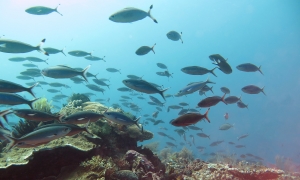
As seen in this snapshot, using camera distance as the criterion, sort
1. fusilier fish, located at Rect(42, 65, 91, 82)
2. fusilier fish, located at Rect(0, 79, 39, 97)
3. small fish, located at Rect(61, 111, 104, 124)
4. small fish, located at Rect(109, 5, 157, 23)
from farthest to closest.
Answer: small fish, located at Rect(109, 5, 157, 23)
fusilier fish, located at Rect(42, 65, 91, 82)
small fish, located at Rect(61, 111, 104, 124)
fusilier fish, located at Rect(0, 79, 39, 97)

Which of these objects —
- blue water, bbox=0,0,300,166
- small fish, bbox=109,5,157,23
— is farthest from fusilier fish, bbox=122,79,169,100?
blue water, bbox=0,0,300,166

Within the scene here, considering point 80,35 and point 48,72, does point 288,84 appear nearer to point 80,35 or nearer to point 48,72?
point 80,35

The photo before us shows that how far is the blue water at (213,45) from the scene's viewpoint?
262 ft

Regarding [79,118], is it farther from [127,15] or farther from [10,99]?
[127,15]

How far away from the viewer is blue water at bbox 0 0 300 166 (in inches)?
3142

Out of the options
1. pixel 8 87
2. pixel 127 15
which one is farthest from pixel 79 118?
pixel 127 15

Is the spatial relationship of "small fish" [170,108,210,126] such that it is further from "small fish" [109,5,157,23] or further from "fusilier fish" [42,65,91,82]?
"small fish" [109,5,157,23]

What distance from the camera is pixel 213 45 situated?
419 ft

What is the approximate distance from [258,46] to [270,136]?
69.8 meters

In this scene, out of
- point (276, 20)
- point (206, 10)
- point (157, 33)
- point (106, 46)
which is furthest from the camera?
point (106, 46)

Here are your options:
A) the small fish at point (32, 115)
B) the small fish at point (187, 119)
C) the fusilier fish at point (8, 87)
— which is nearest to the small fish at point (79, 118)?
the small fish at point (32, 115)

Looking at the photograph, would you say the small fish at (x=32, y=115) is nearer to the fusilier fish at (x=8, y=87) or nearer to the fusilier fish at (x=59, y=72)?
the fusilier fish at (x=8, y=87)

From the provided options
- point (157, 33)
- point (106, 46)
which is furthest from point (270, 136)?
point (106, 46)

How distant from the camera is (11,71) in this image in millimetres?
154500
